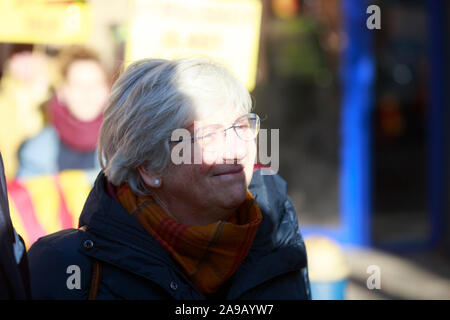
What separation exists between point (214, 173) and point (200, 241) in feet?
0.67

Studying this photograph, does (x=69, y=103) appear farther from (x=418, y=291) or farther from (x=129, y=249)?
(x=418, y=291)

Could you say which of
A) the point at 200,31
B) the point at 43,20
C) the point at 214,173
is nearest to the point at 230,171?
the point at 214,173

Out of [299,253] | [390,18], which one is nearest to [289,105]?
[390,18]

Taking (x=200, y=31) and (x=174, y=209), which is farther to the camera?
(x=200, y=31)

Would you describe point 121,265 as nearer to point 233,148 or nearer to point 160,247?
point 160,247

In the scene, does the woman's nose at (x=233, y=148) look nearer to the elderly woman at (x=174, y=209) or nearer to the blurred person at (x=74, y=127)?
the elderly woman at (x=174, y=209)

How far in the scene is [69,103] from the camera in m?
3.54

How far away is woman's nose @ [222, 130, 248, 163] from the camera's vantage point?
5.50 ft

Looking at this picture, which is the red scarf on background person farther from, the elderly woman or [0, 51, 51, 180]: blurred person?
the elderly woman

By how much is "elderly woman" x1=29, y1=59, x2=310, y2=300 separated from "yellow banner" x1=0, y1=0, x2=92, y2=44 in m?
1.91

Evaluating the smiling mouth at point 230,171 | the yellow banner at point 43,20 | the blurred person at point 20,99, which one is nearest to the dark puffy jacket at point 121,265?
the smiling mouth at point 230,171

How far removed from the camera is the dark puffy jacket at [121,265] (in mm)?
1515

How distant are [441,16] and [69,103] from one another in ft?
11.7

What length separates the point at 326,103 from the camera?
17.1 feet
